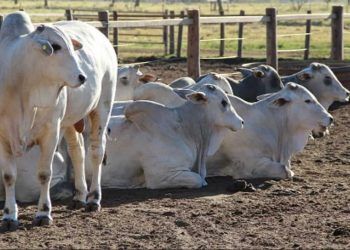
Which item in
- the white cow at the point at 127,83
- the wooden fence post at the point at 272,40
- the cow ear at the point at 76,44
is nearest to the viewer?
the cow ear at the point at 76,44

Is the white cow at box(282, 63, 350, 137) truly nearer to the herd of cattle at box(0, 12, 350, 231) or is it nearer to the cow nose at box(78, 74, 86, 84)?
the herd of cattle at box(0, 12, 350, 231)

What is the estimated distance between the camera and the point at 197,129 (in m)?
10.2

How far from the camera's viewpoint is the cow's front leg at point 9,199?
290 inches

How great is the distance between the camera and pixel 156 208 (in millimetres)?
8430

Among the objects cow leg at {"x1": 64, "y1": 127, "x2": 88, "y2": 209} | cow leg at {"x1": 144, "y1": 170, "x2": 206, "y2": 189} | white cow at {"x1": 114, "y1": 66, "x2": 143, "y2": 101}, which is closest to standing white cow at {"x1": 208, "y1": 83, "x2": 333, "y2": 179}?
cow leg at {"x1": 144, "y1": 170, "x2": 206, "y2": 189}

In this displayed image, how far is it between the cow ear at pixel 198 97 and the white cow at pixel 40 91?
7.24ft

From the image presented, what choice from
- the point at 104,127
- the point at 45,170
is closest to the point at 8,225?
the point at 45,170

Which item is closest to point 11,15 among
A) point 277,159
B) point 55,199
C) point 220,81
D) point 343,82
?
point 55,199

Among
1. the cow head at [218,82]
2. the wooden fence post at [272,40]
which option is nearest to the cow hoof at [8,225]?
the cow head at [218,82]

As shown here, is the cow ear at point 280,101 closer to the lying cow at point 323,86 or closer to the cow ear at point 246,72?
the cow ear at point 246,72

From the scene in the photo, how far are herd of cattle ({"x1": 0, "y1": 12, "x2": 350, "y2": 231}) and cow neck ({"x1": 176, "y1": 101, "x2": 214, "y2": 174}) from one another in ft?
0.03

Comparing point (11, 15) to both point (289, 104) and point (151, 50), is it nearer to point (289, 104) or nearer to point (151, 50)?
point (289, 104)

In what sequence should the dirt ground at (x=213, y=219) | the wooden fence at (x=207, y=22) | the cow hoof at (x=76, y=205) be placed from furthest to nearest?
1. the wooden fence at (x=207, y=22)
2. the cow hoof at (x=76, y=205)
3. the dirt ground at (x=213, y=219)

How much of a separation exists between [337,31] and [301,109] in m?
10.2
